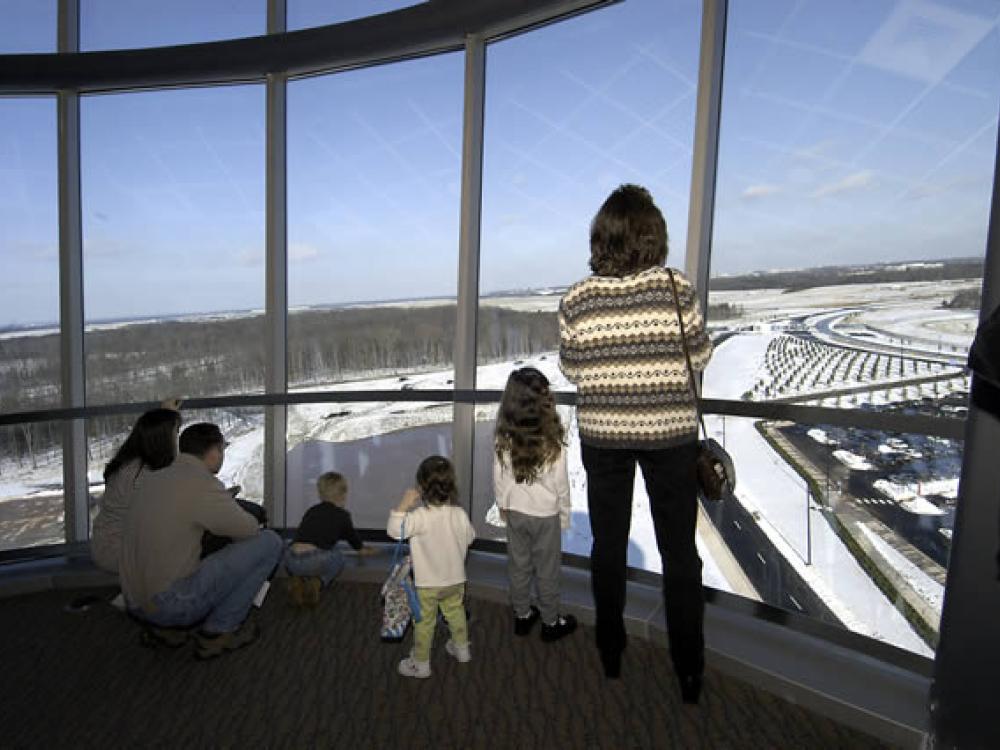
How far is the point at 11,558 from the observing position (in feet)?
13.0

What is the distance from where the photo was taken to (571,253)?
145 inches

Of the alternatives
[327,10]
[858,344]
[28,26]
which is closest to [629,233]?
[858,344]

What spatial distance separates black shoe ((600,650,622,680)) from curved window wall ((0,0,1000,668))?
0.77m

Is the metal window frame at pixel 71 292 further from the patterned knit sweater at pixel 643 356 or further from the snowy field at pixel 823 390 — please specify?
the patterned knit sweater at pixel 643 356

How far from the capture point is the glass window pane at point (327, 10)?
3941 mm

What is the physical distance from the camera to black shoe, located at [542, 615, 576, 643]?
2.89 metres

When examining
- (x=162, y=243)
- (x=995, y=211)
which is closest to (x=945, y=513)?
(x=995, y=211)

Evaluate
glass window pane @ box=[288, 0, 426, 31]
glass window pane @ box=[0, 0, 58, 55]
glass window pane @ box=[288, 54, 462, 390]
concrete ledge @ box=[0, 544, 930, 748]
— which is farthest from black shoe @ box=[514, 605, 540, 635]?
glass window pane @ box=[0, 0, 58, 55]

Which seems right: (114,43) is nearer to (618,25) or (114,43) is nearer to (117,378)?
(117,378)

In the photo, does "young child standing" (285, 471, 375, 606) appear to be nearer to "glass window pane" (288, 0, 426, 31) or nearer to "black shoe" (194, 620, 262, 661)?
"black shoe" (194, 620, 262, 661)

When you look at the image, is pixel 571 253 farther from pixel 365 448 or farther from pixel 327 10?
pixel 327 10

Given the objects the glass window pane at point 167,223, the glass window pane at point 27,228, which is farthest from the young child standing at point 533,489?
the glass window pane at point 27,228

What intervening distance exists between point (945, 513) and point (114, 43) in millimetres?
5154

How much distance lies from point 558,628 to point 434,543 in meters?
0.73
